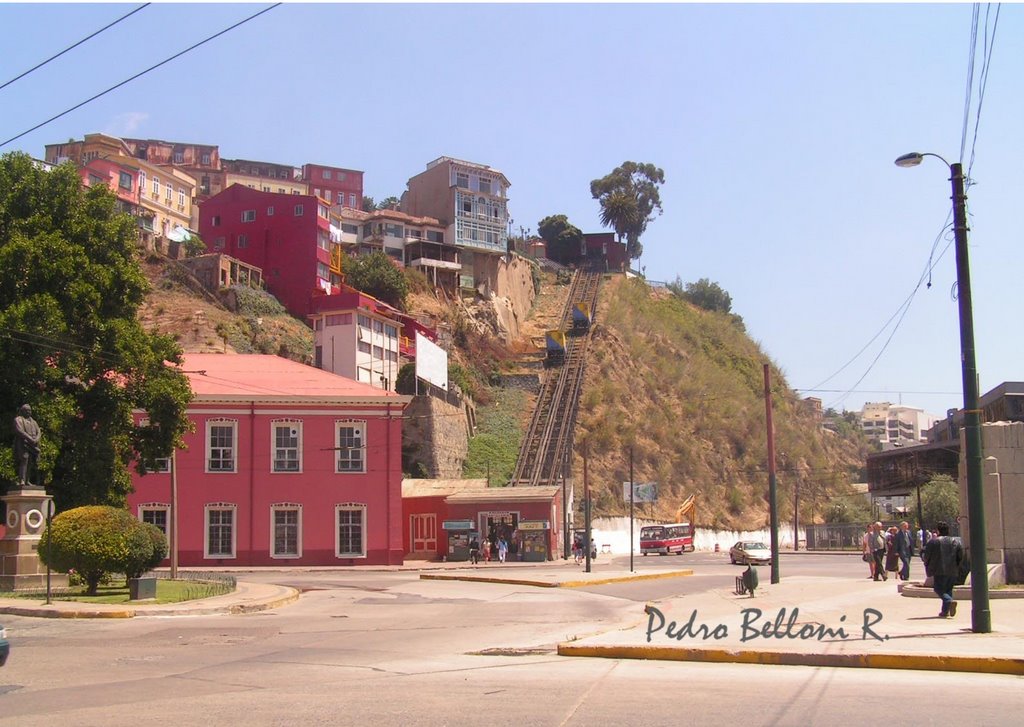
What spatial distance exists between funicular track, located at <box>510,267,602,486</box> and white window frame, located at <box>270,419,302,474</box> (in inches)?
903

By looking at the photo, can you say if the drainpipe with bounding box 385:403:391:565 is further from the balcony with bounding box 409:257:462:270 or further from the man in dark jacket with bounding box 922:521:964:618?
the balcony with bounding box 409:257:462:270

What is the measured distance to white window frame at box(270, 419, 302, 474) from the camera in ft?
149

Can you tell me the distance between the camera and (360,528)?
4603 cm

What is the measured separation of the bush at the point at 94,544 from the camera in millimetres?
22641

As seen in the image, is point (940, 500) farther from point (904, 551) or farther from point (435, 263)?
point (435, 263)

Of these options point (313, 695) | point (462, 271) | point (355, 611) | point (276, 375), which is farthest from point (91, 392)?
point (462, 271)

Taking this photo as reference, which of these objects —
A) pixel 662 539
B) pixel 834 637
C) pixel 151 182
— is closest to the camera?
pixel 834 637

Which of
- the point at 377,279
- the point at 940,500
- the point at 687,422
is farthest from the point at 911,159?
the point at 687,422

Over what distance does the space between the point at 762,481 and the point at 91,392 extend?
7039cm

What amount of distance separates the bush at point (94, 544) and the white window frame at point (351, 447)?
2243 centimetres

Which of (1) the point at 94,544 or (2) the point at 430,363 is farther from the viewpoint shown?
(2) the point at 430,363

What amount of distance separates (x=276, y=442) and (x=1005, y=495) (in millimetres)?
33167

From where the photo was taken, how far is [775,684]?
36.0 feet

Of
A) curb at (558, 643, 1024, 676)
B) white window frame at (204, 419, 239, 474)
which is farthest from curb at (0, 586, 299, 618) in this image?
white window frame at (204, 419, 239, 474)
